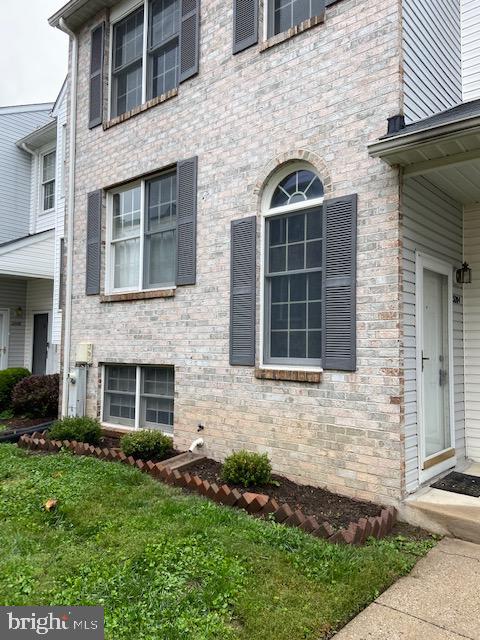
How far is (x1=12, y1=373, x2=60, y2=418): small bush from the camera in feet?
31.2

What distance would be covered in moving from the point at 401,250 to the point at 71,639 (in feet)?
12.5

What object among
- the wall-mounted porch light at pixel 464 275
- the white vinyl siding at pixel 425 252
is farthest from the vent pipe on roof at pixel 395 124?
the wall-mounted porch light at pixel 464 275

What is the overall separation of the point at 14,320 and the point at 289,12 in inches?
459

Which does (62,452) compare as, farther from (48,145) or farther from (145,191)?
(48,145)

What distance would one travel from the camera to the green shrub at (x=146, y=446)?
5988 mm

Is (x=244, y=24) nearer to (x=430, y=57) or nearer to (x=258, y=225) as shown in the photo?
(x=430, y=57)

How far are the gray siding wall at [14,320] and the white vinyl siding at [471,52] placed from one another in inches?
498

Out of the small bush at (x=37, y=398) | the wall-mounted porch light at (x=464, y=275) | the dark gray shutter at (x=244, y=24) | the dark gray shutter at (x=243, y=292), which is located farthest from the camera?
the small bush at (x=37, y=398)

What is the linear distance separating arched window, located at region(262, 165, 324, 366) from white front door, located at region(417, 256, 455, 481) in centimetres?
103

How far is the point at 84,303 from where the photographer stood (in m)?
8.16

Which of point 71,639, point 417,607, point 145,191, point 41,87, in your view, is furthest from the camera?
point 41,87

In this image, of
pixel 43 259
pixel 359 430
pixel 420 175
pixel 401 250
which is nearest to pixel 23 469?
pixel 359 430

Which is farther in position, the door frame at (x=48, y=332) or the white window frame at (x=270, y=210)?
the door frame at (x=48, y=332)

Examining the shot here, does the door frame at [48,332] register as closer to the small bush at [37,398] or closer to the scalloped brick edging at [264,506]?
the small bush at [37,398]
